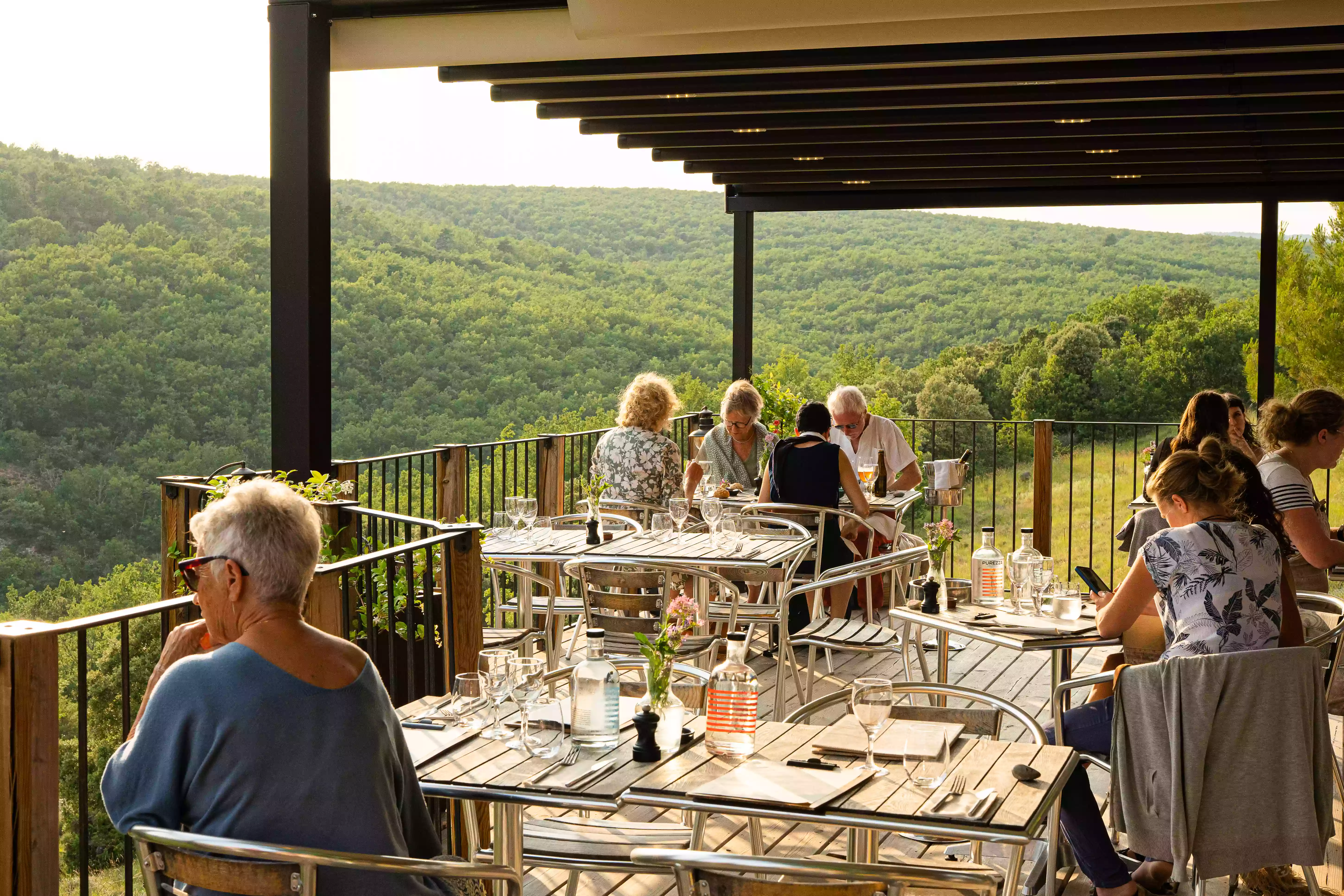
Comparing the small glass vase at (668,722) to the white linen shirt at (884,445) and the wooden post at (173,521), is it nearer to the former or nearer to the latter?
the wooden post at (173,521)

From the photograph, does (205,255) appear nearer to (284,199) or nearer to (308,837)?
(284,199)

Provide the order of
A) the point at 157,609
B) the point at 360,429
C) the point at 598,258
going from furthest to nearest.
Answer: the point at 598,258 → the point at 360,429 → the point at 157,609

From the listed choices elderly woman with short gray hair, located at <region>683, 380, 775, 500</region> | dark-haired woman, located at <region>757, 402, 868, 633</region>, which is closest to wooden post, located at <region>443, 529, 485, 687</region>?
dark-haired woman, located at <region>757, 402, 868, 633</region>

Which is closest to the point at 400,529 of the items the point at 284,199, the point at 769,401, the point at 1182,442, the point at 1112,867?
the point at 769,401

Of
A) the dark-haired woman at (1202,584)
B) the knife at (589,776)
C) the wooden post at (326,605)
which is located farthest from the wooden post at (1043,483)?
the knife at (589,776)

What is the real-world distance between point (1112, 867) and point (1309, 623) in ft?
4.01

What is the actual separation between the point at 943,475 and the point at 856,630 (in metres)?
1.81

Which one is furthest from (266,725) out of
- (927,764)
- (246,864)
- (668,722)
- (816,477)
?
(816,477)

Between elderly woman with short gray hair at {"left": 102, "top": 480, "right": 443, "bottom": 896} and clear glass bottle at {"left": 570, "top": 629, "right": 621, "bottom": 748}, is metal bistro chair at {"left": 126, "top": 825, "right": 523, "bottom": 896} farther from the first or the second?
clear glass bottle at {"left": 570, "top": 629, "right": 621, "bottom": 748}

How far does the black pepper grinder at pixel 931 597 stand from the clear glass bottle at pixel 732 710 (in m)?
1.72

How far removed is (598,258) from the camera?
29594mm

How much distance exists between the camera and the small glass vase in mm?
2553

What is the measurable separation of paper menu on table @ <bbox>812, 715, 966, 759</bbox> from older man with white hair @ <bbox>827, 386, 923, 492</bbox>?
477cm

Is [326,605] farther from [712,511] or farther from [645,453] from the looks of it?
[645,453]
